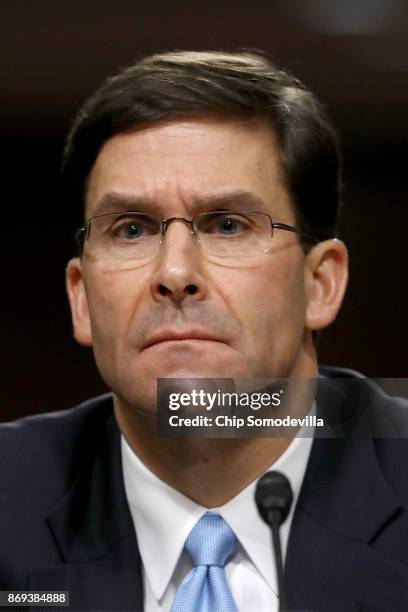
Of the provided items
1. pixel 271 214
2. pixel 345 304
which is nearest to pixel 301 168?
pixel 271 214

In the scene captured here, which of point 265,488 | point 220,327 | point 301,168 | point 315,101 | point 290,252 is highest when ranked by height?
point 315,101

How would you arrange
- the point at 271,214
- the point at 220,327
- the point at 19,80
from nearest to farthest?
1. the point at 220,327
2. the point at 271,214
3. the point at 19,80

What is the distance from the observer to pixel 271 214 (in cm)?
128

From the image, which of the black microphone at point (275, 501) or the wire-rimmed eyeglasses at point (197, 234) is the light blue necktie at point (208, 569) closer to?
the black microphone at point (275, 501)

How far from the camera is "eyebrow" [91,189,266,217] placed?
1.22 metres

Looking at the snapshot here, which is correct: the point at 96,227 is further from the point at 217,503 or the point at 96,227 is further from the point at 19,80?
the point at 217,503

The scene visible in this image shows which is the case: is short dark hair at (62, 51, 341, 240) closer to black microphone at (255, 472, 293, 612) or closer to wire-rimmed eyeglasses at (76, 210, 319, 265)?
wire-rimmed eyeglasses at (76, 210, 319, 265)

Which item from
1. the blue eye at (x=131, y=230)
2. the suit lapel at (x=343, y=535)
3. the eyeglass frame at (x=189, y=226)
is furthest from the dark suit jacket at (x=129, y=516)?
Result: the blue eye at (x=131, y=230)

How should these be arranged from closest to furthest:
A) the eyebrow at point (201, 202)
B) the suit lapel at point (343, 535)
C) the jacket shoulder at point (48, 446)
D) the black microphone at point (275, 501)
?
the black microphone at point (275, 501)
the suit lapel at point (343, 535)
the eyebrow at point (201, 202)
the jacket shoulder at point (48, 446)

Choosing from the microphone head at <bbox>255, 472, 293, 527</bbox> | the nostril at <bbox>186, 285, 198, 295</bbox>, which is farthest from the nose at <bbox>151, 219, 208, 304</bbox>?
the microphone head at <bbox>255, 472, 293, 527</bbox>

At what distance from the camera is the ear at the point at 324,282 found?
1.34 metres

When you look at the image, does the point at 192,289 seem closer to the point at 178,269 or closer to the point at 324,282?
the point at 178,269

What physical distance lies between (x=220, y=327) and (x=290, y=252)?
0.64 feet

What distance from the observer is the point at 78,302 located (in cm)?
140
